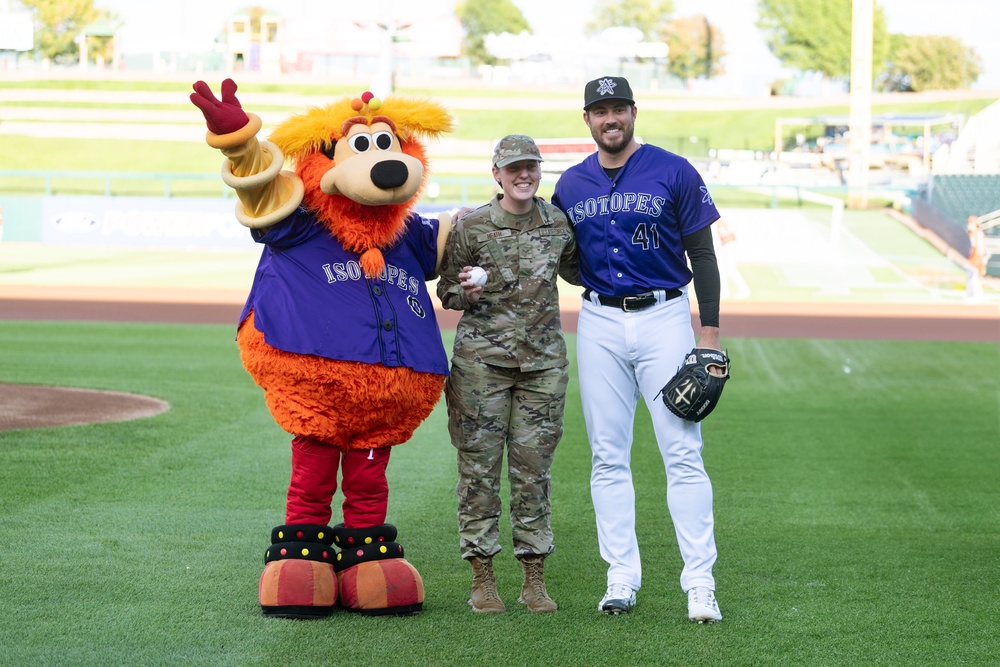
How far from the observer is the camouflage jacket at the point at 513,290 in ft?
14.7

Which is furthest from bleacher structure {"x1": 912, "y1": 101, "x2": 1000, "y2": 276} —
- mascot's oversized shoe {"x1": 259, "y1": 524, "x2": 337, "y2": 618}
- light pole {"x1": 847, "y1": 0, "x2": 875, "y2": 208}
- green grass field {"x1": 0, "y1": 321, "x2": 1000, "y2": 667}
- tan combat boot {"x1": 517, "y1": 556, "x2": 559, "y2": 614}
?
mascot's oversized shoe {"x1": 259, "y1": 524, "x2": 337, "y2": 618}

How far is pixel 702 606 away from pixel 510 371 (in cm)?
113

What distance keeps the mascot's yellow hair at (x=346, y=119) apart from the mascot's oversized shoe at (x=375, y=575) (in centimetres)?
152

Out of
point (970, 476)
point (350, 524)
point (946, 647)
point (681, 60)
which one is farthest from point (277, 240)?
point (681, 60)

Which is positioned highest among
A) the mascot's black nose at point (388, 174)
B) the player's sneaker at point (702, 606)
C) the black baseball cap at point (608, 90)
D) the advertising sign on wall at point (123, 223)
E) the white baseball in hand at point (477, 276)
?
the black baseball cap at point (608, 90)

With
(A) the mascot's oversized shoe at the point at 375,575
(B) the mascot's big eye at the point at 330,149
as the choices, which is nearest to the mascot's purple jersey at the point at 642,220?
(B) the mascot's big eye at the point at 330,149

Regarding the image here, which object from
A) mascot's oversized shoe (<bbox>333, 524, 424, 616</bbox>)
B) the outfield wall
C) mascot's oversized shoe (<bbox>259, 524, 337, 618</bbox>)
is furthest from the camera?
the outfield wall

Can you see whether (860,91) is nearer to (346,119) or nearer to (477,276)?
(346,119)

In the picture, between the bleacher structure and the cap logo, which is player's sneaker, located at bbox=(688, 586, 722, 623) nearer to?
the cap logo

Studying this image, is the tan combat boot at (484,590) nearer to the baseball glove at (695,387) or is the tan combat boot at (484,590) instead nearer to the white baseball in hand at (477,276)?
the baseball glove at (695,387)

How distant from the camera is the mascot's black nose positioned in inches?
172

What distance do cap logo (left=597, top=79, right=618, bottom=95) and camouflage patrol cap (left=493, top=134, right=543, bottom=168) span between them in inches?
12.9

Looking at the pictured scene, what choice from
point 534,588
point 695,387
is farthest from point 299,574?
point 695,387

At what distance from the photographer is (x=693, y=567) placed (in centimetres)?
444
